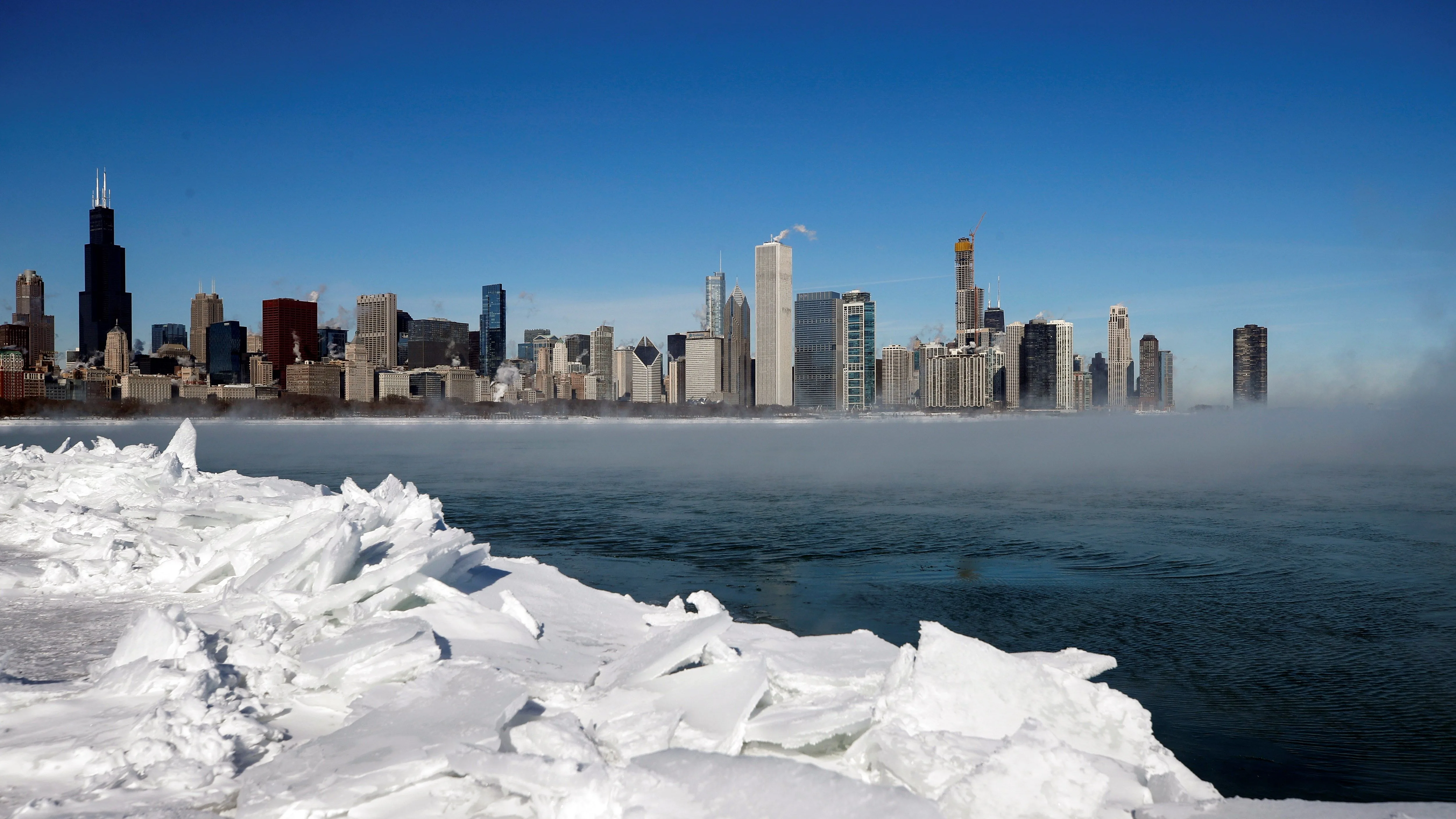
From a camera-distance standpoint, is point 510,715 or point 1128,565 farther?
point 1128,565

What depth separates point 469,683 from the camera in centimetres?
589

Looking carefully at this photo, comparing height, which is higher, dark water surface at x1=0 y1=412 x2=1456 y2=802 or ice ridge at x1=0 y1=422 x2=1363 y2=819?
ice ridge at x1=0 y1=422 x2=1363 y2=819

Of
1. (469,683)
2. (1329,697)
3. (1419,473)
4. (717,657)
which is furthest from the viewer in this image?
(1419,473)

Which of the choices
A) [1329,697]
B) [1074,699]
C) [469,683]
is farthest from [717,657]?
[1329,697]

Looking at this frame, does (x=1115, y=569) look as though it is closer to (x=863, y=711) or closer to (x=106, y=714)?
(x=863, y=711)

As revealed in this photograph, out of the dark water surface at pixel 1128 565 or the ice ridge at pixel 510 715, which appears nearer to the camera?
the ice ridge at pixel 510 715

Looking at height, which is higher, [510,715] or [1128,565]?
[510,715]

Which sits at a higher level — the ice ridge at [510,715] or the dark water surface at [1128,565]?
the ice ridge at [510,715]

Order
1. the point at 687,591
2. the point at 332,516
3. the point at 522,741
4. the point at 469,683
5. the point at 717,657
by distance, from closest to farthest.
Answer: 1. the point at 522,741
2. the point at 469,683
3. the point at 717,657
4. the point at 332,516
5. the point at 687,591

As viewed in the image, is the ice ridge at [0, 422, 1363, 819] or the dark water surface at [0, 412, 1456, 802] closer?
the ice ridge at [0, 422, 1363, 819]

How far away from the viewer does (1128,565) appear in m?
15.8

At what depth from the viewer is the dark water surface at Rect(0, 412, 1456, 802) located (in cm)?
802

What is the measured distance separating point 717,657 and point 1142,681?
4.67 m

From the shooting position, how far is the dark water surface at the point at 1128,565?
8.02 meters
